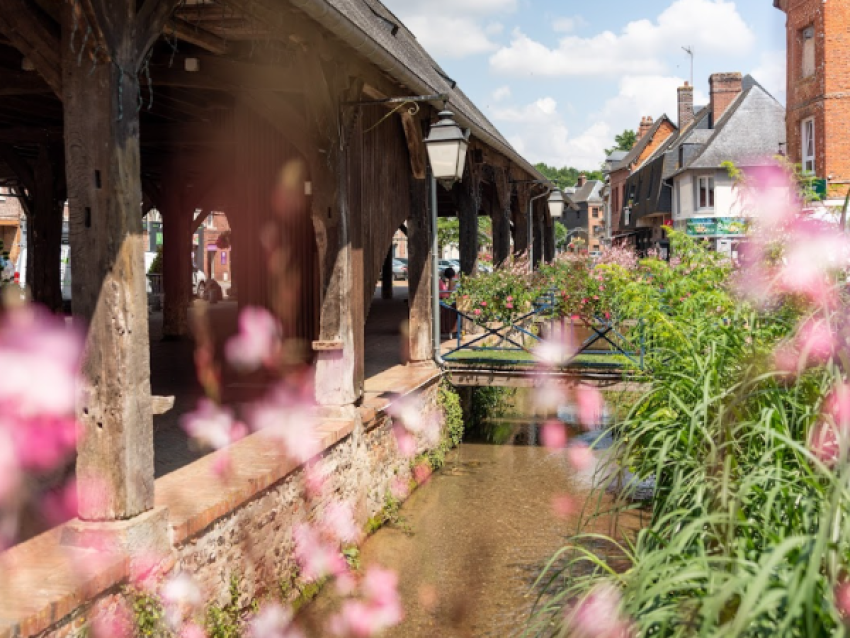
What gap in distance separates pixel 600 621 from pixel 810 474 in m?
0.79

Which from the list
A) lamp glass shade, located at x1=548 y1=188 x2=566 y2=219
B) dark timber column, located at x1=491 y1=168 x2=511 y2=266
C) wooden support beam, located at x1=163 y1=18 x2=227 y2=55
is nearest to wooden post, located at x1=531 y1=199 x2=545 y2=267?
lamp glass shade, located at x1=548 y1=188 x2=566 y2=219

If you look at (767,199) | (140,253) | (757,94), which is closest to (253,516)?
(140,253)

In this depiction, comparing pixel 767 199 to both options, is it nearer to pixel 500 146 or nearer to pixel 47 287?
pixel 500 146

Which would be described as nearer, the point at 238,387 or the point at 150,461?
the point at 150,461

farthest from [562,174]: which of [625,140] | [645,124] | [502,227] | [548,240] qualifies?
[502,227]

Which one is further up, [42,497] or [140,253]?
[140,253]

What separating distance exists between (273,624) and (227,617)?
61 centimetres

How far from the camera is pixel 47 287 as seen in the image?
12.1 meters

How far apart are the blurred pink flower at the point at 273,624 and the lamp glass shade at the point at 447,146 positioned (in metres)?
4.38

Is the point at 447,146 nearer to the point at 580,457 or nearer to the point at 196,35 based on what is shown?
the point at 196,35

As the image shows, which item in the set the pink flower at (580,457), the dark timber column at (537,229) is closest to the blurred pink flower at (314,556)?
the pink flower at (580,457)

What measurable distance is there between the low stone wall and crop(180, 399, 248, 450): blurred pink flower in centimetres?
21

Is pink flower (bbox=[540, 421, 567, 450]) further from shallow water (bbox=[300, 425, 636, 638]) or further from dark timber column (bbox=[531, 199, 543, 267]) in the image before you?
dark timber column (bbox=[531, 199, 543, 267])

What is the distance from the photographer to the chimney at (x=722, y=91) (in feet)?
118
